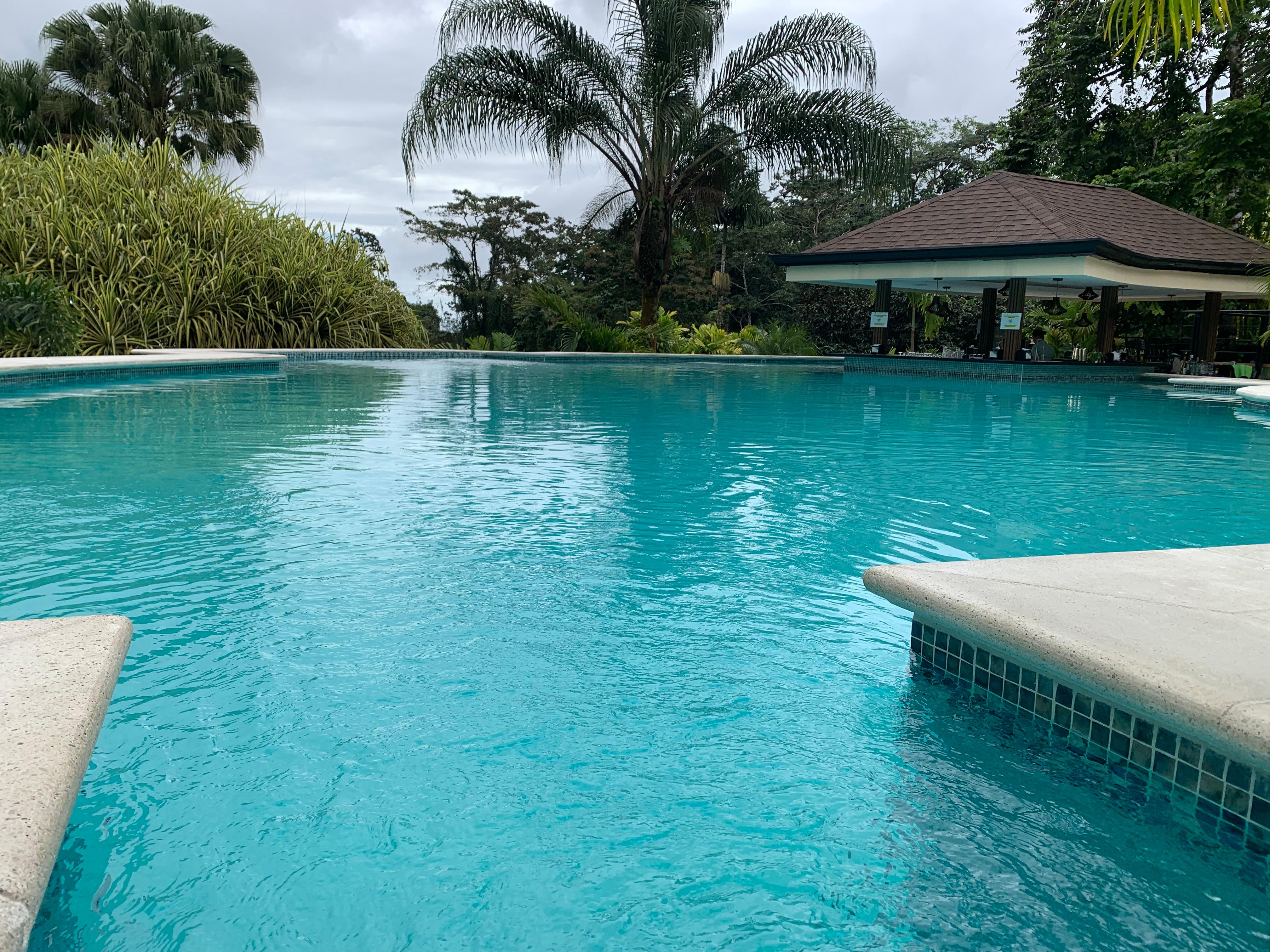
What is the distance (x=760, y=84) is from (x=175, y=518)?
57.5 feet

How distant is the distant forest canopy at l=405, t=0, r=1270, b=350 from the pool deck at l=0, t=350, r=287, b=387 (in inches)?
366

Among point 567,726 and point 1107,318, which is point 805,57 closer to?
point 1107,318

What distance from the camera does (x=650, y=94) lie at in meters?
18.9

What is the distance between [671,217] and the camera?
67.8ft

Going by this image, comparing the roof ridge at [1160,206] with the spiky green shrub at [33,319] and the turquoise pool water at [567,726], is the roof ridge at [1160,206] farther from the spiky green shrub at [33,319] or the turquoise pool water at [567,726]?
the spiky green shrub at [33,319]

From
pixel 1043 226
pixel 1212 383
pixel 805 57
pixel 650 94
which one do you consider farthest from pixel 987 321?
pixel 650 94

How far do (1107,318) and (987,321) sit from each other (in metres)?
2.45

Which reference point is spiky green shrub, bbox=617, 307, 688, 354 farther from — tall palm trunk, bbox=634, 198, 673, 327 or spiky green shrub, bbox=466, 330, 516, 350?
spiky green shrub, bbox=466, 330, 516, 350

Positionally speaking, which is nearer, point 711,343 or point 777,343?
point 711,343

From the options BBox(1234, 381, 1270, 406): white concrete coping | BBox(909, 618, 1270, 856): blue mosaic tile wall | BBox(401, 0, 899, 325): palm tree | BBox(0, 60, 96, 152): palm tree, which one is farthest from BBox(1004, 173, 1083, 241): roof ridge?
BBox(0, 60, 96, 152): palm tree

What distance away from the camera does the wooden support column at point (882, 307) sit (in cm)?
2108

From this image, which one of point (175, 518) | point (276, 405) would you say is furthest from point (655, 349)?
Result: point (175, 518)

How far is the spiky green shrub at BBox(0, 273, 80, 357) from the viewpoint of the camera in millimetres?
13844

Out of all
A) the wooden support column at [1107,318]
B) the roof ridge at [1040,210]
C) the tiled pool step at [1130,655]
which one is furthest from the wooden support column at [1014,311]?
the tiled pool step at [1130,655]
